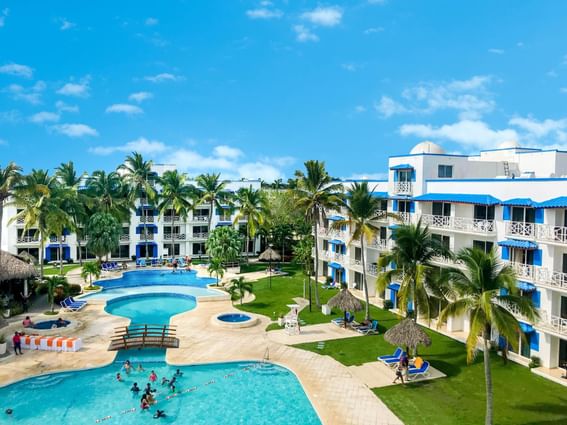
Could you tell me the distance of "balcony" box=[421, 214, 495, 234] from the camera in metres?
27.6

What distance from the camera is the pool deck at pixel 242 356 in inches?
789

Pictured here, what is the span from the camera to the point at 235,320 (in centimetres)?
3344

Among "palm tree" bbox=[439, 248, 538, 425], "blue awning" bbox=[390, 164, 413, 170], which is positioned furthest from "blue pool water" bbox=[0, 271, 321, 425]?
"blue awning" bbox=[390, 164, 413, 170]

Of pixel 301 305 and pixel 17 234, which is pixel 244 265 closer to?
pixel 301 305

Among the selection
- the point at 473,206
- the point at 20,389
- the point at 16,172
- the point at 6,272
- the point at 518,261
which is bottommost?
the point at 20,389

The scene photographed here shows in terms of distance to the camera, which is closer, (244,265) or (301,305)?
(301,305)

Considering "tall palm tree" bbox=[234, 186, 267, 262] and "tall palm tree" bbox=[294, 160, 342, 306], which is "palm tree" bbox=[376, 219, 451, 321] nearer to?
"tall palm tree" bbox=[294, 160, 342, 306]

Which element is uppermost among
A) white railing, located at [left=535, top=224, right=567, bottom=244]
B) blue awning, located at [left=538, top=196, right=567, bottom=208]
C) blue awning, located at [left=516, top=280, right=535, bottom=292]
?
blue awning, located at [left=538, top=196, right=567, bottom=208]

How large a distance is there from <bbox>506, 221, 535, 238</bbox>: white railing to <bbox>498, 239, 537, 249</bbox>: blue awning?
40 cm

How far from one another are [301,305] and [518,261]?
57.8 ft

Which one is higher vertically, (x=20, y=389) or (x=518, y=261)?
(x=518, y=261)

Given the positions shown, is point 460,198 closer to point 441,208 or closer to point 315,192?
point 441,208

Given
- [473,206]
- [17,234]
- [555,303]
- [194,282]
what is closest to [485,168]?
[473,206]

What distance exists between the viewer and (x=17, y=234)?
182ft
